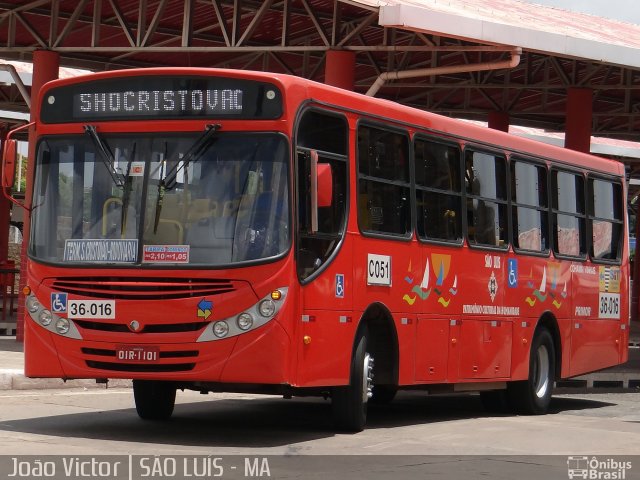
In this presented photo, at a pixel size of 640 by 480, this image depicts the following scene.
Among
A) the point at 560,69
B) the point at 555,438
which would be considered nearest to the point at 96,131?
the point at 555,438

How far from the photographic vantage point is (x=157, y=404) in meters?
13.9

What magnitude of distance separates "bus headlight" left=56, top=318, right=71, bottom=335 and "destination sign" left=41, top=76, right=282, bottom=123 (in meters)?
1.74

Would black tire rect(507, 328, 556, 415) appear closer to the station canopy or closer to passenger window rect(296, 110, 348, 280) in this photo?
passenger window rect(296, 110, 348, 280)

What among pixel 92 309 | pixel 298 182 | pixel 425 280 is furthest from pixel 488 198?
pixel 92 309

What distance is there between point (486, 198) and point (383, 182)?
2.44 m

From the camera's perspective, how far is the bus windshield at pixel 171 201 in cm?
1189

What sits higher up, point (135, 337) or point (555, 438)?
point (135, 337)

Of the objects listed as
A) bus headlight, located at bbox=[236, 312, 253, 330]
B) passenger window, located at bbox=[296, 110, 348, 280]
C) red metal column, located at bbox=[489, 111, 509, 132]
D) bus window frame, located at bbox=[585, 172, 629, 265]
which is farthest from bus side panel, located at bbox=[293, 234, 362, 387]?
red metal column, located at bbox=[489, 111, 509, 132]

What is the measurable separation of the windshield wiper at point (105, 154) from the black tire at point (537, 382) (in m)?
6.45

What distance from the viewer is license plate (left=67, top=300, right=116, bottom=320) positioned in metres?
12.1

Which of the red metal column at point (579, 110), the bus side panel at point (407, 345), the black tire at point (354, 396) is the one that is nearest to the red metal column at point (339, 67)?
the bus side panel at point (407, 345)

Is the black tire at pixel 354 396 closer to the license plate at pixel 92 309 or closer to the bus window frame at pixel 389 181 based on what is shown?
the bus window frame at pixel 389 181

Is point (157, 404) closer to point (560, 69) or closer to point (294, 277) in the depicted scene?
point (294, 277)

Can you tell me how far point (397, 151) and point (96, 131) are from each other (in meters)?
3.06
